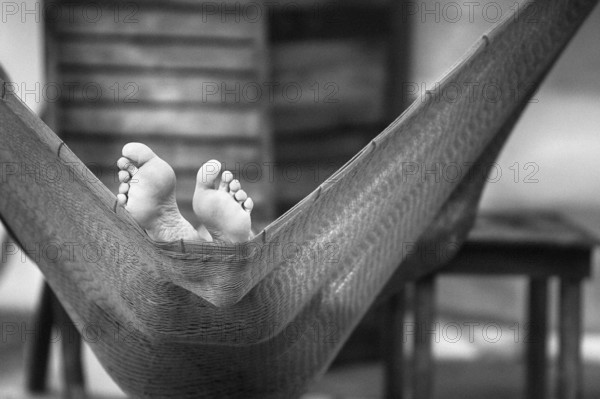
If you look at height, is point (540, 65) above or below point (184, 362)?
above

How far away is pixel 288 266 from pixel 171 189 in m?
0.23

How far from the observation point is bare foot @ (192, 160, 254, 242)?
4.62ft

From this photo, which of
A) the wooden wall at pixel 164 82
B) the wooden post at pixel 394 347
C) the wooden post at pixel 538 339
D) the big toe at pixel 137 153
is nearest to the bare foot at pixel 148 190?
the big toe at pixel 137 153

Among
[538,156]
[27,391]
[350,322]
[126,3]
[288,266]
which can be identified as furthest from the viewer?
[538,156]

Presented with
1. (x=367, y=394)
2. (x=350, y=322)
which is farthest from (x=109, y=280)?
(x=367, y=394)

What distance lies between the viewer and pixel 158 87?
2807 mm

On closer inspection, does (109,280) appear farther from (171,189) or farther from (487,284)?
(487,284)

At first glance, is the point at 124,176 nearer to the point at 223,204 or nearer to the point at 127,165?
the point at 127,165

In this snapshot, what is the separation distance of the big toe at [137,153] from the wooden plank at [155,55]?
1.41 metres

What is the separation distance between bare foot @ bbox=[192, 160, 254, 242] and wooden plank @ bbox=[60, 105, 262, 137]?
1418 millimetres

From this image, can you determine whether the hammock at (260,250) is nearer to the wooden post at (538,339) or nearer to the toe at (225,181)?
the toe at (225,181)

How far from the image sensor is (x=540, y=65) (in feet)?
5.44

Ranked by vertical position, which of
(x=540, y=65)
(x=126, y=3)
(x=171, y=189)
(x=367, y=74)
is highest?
(x=126, y=3)

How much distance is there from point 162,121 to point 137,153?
55.2 inches
